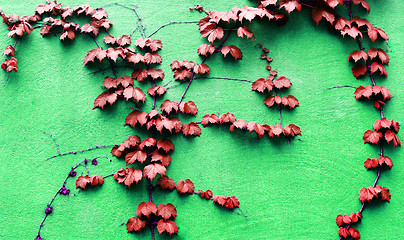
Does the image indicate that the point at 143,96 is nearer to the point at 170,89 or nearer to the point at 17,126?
the point at 170,89

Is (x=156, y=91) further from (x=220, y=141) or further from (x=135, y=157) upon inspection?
(x=220, y=141)

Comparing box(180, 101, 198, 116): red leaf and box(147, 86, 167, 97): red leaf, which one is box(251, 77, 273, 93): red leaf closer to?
box(180, 101, 198, 116): red leaf

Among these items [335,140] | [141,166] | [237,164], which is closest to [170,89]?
[141,166]

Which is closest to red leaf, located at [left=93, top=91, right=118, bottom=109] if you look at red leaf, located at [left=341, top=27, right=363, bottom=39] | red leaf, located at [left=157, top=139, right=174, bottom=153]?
red leaf, located at [left=157, top=139, right=174, bottom=153]

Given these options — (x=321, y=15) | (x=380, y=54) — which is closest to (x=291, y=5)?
(x=321, y=15)

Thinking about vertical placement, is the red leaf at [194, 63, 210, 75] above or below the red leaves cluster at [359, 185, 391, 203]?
above
